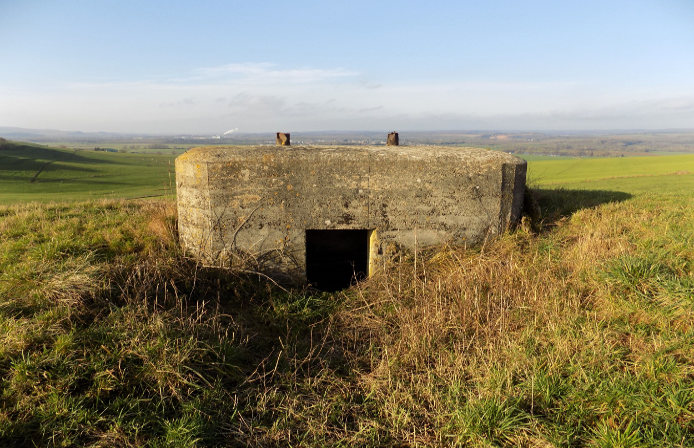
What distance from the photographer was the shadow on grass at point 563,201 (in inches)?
237

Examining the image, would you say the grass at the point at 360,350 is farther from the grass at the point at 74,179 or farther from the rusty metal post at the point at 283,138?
the grass at the point at 74,179

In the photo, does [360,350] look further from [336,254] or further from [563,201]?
[563,201]

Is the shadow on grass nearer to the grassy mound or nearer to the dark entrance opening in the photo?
the grassy mound

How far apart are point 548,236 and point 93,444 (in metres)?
5.34

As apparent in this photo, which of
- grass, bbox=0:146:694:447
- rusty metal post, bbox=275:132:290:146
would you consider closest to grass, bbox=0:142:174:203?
rusty metal post, bbox=275:132:290:146

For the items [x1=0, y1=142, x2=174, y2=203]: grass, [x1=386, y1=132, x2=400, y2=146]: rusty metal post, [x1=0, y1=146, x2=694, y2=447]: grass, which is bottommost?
[x1=0, y1=146, x2=694, y2=447]: grass

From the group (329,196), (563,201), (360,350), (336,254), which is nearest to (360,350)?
(360,350)

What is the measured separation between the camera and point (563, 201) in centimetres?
677

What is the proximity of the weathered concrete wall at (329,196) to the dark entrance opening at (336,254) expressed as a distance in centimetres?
115

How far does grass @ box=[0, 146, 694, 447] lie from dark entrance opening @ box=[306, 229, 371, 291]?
54.0 inches

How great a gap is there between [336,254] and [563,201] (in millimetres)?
3964

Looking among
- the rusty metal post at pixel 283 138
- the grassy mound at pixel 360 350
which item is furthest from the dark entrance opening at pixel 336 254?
the rusty metal post at pixel 283 138

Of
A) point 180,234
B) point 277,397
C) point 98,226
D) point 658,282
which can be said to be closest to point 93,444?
point 277,397

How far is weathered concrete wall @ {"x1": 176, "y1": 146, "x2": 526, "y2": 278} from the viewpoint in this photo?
4789 mm
